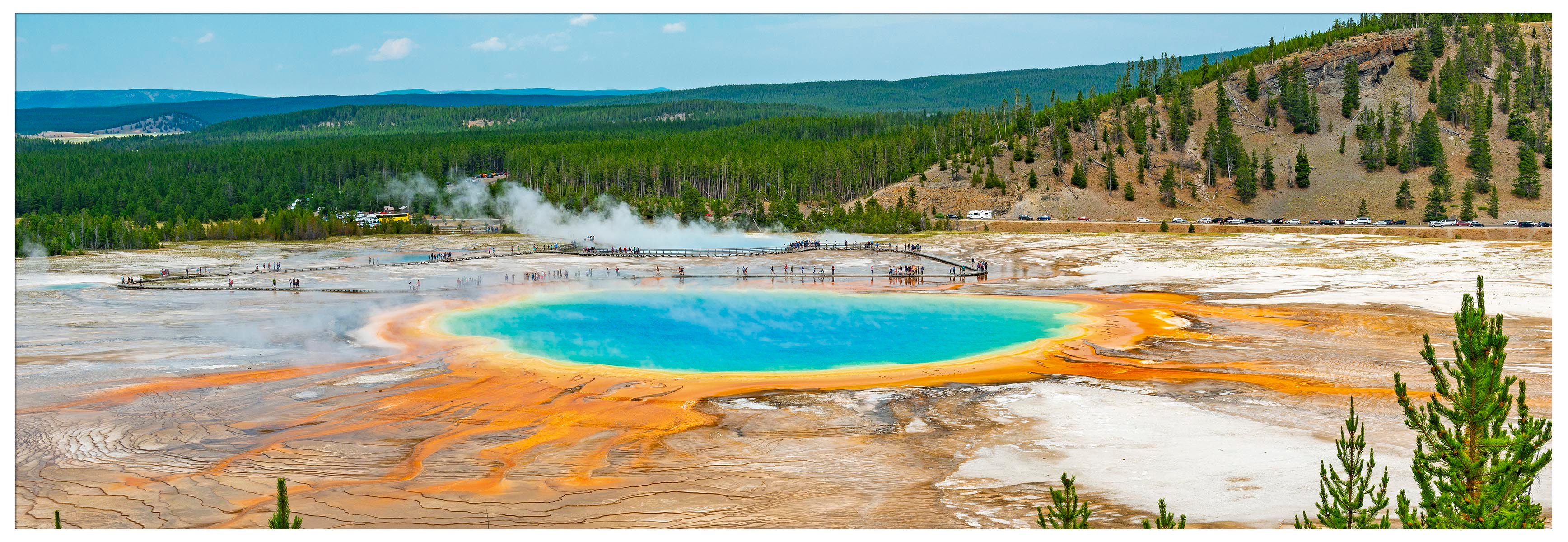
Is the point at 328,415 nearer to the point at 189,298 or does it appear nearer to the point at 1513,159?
the point at 189,298

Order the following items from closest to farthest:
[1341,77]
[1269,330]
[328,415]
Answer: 1. [328,415]
2. [1269,330]
3. [1341,77]

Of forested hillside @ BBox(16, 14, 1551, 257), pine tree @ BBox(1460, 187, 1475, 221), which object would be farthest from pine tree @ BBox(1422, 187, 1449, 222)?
pine tree @ BBox(1460, 187, 1475, 221)

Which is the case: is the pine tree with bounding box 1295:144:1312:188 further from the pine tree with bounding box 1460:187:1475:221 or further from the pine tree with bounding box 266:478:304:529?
the pine tree with bounding box 266:478:304:529

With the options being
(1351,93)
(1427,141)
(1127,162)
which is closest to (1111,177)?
(1127,162)

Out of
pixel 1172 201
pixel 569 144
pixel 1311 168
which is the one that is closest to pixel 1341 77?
pixel 1311 168

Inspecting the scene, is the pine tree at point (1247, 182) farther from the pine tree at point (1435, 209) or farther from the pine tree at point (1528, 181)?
the pine tree at point (1528, 181)

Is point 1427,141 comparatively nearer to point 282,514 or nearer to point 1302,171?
point 1302,171
